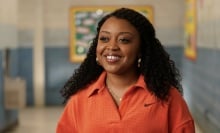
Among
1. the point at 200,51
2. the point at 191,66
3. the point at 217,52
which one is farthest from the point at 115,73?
the point at 191,66

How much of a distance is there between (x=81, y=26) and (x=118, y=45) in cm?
785

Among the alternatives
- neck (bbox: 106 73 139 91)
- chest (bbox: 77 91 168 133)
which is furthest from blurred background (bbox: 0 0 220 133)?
chest (bbox: 77 91 168 133)

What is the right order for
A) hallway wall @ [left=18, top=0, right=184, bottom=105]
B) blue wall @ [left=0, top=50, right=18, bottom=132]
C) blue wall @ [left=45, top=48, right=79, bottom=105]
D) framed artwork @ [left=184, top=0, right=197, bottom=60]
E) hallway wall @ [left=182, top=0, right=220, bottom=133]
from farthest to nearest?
blue wall @ [left=45, top=48, right=79, bottom=105] < hallway wall @ [left=18, top=0, right=184, bottom=105] < framed artwork @ [left=184, top=0, right=197, bottom=60] < blue wall @ [left=0, top=50, right=18, bottom=132] < hallway wall @ [left=182, top=0, right=220, bottom=133]

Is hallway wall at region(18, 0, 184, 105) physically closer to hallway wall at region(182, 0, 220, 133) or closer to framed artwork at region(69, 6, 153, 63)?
framed artwork at region(69, 6, 153, 63)

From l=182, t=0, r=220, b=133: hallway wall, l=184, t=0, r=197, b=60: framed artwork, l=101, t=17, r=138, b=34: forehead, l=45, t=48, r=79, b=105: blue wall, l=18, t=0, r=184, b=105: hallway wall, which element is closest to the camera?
l=101, t=17, r=138, b=34: forehead

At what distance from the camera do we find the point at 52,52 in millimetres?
9891

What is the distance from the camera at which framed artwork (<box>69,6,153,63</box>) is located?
31.8ft

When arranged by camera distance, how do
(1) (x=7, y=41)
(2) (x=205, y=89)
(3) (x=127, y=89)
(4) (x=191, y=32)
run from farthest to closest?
(4) (x=191, y=32) → (1) (x=7, y=41) → (2) (x=205, y=89) → (3) (x=127, y=89)

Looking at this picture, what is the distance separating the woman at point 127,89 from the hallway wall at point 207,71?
10.7 feet

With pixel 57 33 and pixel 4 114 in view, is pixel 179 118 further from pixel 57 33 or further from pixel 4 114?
pixel 57 33

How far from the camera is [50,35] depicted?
9836mm

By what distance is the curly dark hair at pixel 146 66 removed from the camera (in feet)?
6.84

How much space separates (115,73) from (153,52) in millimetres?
244

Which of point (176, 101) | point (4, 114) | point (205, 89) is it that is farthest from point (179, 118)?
point (4, 114)
